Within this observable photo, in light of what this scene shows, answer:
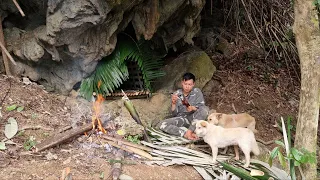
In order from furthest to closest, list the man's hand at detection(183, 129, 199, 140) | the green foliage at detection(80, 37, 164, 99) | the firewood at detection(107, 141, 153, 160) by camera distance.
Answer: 1. the green foliage at detection(80, 37, 164, 99)
2. the man's hand at detection(183, 129, 199, 140)
3. the firewood at detection(107, 141, 153, 160)

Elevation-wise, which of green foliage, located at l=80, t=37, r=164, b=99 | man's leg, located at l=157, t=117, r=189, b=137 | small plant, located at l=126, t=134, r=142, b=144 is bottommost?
small plant, located at l=126, t=134, r=142, b=144

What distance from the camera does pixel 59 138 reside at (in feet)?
14.7

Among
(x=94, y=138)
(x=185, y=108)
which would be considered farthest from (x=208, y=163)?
(x=94, y=138)

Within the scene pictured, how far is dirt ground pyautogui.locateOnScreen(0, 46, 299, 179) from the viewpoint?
4062 mm

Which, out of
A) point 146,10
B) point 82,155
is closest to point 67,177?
point 82,155

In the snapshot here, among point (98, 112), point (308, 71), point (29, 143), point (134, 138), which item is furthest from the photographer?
point (98, 112)

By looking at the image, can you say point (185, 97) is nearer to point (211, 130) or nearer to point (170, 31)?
point (211, 130)

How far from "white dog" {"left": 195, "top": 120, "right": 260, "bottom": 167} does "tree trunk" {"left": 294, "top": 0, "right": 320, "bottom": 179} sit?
2.07ft

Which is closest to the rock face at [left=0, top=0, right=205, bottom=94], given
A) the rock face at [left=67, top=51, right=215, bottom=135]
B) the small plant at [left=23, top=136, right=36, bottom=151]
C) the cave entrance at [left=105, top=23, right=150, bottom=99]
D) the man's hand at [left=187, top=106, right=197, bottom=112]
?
the cave entrance at [left=105, top=23, right=150, bottom=99]

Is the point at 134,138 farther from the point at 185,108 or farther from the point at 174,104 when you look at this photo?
the point at 185,108

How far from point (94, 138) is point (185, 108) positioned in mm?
1636

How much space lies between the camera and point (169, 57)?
768cm

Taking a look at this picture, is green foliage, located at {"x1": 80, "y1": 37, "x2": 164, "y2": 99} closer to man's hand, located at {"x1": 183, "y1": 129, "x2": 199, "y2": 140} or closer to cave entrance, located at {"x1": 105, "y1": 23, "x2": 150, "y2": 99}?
cave entrance, located at {"x1": 105, "y1": 23, "x2": 150, "y2": 99}

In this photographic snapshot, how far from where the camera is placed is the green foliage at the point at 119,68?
20.0 ft
